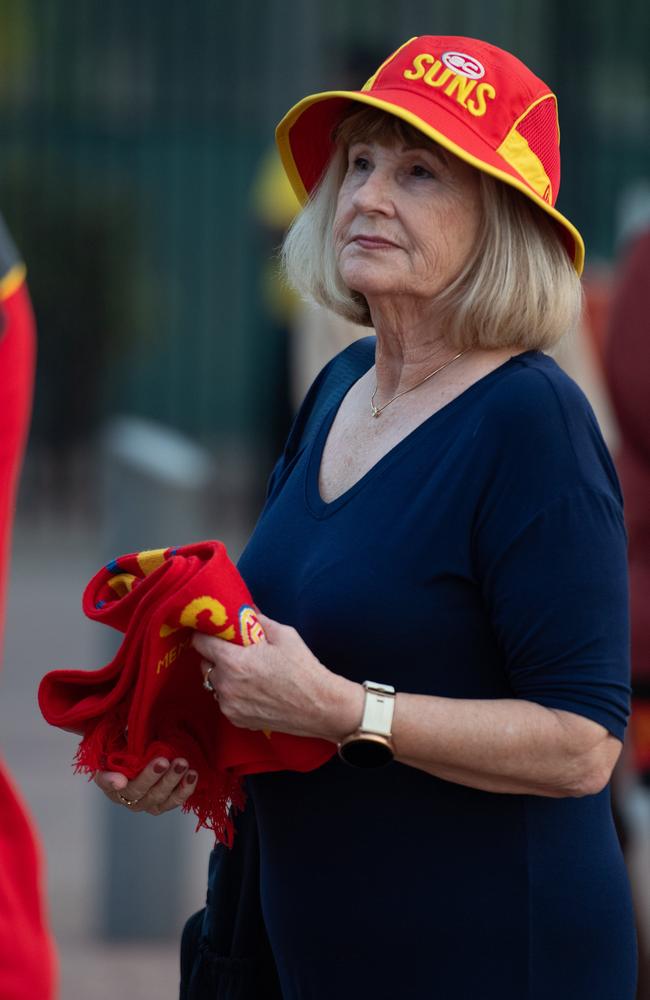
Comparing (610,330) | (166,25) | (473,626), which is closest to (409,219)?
(473,626)

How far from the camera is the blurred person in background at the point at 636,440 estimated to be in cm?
412

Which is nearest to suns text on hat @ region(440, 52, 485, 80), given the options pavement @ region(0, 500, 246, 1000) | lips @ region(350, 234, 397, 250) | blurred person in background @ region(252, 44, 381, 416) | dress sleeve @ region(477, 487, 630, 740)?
lips @ region(350, 234, 397, 250)

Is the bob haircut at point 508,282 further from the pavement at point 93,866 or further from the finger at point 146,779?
the pavement at point 93,866

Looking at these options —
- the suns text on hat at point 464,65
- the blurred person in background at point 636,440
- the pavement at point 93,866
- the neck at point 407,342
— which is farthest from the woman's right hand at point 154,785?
the pavement at point 93,866

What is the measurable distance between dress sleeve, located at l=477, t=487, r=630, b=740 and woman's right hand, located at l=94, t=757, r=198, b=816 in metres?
0.53

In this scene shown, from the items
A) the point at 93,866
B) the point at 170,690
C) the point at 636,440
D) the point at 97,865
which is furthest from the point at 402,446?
the point at 93,866

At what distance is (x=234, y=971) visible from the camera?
2.71 meters

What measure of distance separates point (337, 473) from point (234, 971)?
0.78 metres

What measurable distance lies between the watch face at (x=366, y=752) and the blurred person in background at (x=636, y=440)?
1.84 metres

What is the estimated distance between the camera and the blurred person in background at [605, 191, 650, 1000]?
412 centimetres

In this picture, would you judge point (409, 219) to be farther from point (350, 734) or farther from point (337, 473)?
point (350, 734)

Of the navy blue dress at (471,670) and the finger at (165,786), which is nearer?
the navy blue dress at (471,670)

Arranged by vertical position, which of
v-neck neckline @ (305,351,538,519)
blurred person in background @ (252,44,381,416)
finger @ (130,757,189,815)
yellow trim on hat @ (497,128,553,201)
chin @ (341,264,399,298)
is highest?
yellow trim on hat @ (497,128,553,201)

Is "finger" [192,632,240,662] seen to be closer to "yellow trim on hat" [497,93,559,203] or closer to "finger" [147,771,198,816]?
"finger" [147,771,198,816]
